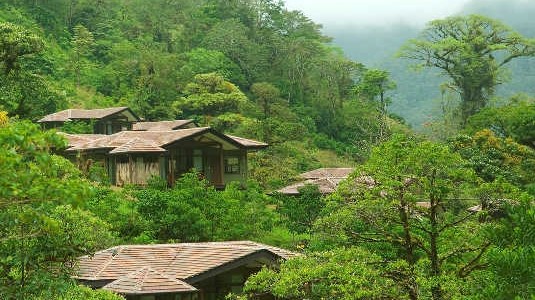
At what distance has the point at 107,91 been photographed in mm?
59000

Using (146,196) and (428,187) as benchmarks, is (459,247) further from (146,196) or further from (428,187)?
(146,196)

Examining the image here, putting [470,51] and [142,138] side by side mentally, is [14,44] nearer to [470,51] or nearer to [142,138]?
[142,138]

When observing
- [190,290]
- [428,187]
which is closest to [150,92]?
[190,290]

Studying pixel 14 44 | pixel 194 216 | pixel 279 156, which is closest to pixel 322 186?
pixel 279 156

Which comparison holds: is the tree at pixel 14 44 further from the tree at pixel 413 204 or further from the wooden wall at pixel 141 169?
the tree at pixel 413 204

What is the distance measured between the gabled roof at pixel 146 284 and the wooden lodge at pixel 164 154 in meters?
16.3

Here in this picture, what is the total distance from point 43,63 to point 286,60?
75.2 feet

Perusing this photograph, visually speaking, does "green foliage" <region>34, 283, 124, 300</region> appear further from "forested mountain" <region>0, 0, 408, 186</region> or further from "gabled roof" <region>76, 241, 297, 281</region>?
"forested mountain" <region>0, 0, 408, 186</region>

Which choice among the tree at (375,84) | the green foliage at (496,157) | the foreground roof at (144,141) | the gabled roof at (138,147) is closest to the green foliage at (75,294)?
the gabled roof at (138,147)

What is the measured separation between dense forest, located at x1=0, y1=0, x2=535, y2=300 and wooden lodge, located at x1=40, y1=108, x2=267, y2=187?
1518 millimetres

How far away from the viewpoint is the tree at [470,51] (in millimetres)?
57125

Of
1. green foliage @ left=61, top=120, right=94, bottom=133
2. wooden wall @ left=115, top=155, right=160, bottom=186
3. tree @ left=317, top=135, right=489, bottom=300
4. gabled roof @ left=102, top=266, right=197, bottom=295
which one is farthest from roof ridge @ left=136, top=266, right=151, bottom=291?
green foliage @ left=61, top=120, right=94, bottom=133

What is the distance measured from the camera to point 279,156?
4225cm

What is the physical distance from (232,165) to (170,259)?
784 inches
